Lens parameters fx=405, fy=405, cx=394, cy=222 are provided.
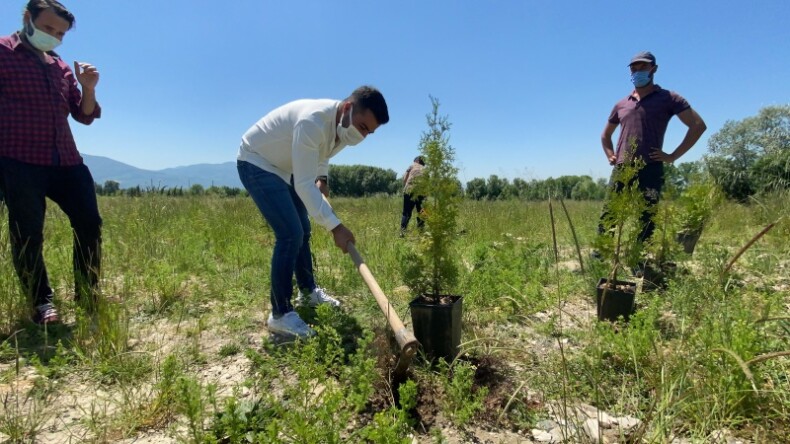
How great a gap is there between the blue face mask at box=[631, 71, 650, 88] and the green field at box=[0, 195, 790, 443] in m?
1.77

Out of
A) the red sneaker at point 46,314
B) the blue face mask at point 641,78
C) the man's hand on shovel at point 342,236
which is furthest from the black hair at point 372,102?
the blue face mask at point 641,78

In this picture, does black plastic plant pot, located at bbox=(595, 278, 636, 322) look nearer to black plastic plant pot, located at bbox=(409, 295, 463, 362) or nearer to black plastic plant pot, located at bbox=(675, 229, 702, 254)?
black plastic plant pot, located at bbox=(409, 295, 463, 362)

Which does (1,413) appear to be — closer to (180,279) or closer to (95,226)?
(95,226)

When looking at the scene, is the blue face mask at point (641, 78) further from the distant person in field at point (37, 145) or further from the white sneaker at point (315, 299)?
the distant person in field at point (37, 145)

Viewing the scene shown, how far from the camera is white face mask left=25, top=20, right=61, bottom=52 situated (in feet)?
8.81

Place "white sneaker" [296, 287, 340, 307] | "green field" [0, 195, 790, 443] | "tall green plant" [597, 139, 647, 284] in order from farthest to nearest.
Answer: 1. "white sneaker" [296, 287, 340, 307]
2. "tall green plant" [597, 139, 647, 284]
3. "green field" [0, 195, 790, 443]

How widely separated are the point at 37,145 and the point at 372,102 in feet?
7.46

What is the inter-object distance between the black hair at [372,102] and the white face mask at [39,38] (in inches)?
83.8

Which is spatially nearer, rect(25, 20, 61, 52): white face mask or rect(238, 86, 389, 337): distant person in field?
rect(238, 86, 389, 337): distant person in field

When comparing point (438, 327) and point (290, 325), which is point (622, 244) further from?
point (290, 325)

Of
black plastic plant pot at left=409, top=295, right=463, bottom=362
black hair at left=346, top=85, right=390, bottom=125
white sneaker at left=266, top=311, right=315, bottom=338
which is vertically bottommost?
white sneaker at left=266, top=311, right=315, bottom=338

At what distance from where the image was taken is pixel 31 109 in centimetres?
271

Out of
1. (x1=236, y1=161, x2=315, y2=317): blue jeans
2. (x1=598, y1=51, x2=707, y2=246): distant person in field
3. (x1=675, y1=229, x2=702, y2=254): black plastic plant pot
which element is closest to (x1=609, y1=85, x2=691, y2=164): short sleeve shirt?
(x1=598, y1=51, x2=707, y2=246): distant person in field

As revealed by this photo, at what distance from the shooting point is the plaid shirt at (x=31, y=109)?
2.64 metres
